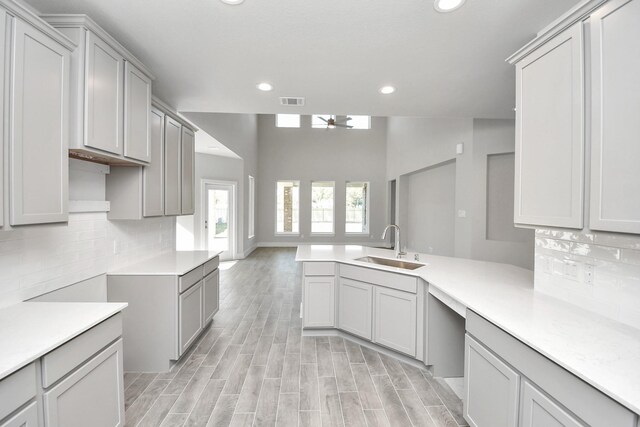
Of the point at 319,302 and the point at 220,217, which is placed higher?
the point at 220,217

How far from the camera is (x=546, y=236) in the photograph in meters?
1.96

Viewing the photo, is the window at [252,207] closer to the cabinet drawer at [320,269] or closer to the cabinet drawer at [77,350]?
the cabinet drawer at [320,269]

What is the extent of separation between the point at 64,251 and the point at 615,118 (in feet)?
10.7

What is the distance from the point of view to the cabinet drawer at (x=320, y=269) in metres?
3.14

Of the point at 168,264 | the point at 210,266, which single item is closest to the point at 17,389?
the point at 168,264

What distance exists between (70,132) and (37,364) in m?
1.25

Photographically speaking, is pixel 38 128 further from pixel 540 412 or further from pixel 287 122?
pixel 287 122

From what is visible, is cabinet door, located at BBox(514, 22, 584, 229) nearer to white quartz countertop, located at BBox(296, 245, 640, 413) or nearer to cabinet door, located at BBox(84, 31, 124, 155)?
white quartz countertop, located at BBox(296, 245, 640, 413)

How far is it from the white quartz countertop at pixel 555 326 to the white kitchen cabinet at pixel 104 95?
248 cm

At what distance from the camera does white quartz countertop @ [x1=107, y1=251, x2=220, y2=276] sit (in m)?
2.48

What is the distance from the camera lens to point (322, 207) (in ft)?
32.6

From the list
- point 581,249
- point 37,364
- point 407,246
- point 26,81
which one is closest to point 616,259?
point 581,249

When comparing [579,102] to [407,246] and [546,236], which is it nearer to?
[546,236]

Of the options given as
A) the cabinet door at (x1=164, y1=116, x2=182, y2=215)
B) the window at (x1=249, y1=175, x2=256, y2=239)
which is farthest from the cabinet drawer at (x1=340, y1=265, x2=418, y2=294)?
the window at (x1=249, y1=175, x2=256, y2=239)
